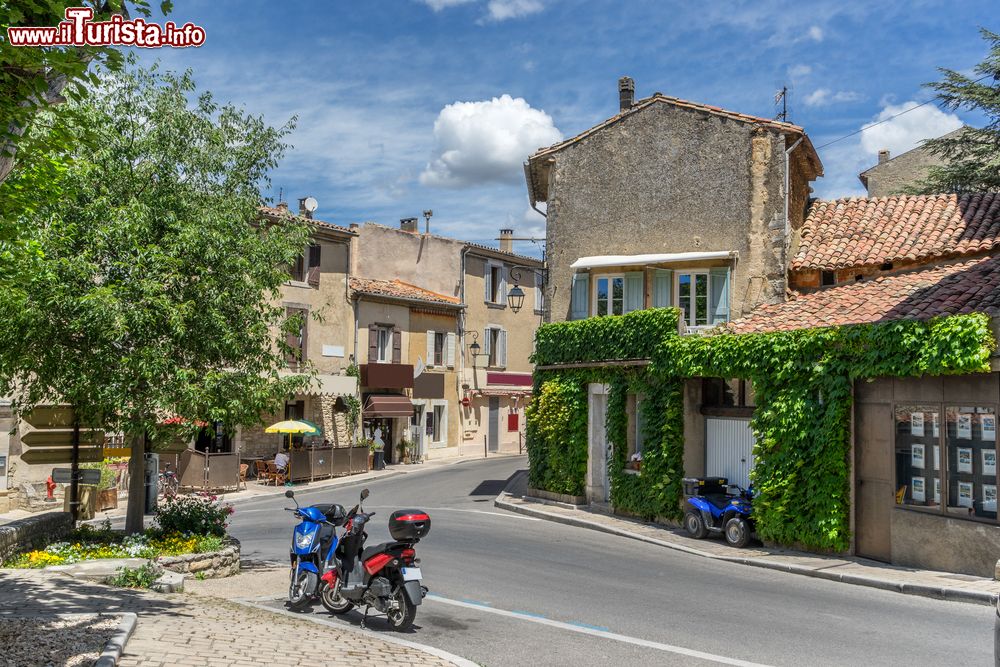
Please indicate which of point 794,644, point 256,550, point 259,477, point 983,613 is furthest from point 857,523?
point 259,477

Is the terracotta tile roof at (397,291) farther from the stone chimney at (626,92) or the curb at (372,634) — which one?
the curb at (372,634)

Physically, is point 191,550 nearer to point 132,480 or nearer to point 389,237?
point 132,480

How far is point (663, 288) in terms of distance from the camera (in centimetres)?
2084

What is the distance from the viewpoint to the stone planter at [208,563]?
11.2 metres

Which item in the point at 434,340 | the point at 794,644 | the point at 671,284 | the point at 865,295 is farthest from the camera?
the point at 434,340

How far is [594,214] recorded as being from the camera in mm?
22125

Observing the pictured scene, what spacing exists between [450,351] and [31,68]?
109 ft

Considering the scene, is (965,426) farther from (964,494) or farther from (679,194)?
(679,194)

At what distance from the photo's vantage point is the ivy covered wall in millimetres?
13362

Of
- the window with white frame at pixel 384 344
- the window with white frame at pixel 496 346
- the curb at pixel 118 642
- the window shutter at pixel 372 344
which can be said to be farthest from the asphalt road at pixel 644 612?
the window with white frame at pixel 496 346

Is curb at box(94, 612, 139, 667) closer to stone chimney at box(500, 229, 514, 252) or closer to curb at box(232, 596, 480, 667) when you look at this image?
curb at box(232, 596, 480, 667)

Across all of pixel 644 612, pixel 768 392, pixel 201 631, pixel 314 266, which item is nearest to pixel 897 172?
pixel 314 266

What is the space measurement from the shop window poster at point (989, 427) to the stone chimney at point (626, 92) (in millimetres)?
14838

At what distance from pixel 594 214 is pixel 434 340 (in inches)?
702
